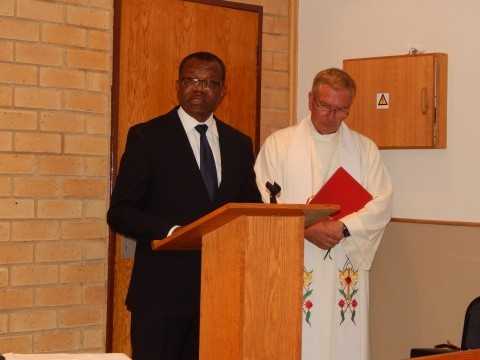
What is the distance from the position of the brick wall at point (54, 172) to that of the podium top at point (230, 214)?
1775mm

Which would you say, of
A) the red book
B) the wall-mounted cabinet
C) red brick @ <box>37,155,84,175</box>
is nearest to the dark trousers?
the red book

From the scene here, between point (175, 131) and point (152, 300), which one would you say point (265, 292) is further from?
point (175, 131)

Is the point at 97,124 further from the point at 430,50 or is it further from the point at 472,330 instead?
the point at 472,330

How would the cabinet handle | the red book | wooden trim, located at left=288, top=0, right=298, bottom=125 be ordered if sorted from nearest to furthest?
the red book → the cabinet handle → wooden trim, located at left=288, top=0, right=298, bottom=125

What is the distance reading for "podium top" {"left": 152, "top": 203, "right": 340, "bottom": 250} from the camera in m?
Answer: 2.46

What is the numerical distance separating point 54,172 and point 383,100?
1.92m

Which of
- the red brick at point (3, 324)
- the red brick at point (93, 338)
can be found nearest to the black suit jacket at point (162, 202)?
the red brick at point (3, 324)

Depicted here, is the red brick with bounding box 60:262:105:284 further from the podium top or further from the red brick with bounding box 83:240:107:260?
the podium top

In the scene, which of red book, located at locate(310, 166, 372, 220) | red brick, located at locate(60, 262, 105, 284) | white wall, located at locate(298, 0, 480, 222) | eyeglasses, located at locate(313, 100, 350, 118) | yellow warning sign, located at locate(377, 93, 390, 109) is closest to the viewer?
red book, located at locate(310, 166, 372, 220)

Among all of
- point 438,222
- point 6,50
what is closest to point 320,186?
point 438,222

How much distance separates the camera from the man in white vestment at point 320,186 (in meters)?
4.28

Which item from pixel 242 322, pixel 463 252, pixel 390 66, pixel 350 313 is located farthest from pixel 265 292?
pixel 390 66

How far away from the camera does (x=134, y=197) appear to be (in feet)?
11.6

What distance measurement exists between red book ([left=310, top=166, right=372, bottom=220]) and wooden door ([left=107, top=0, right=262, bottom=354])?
4.06 feet
